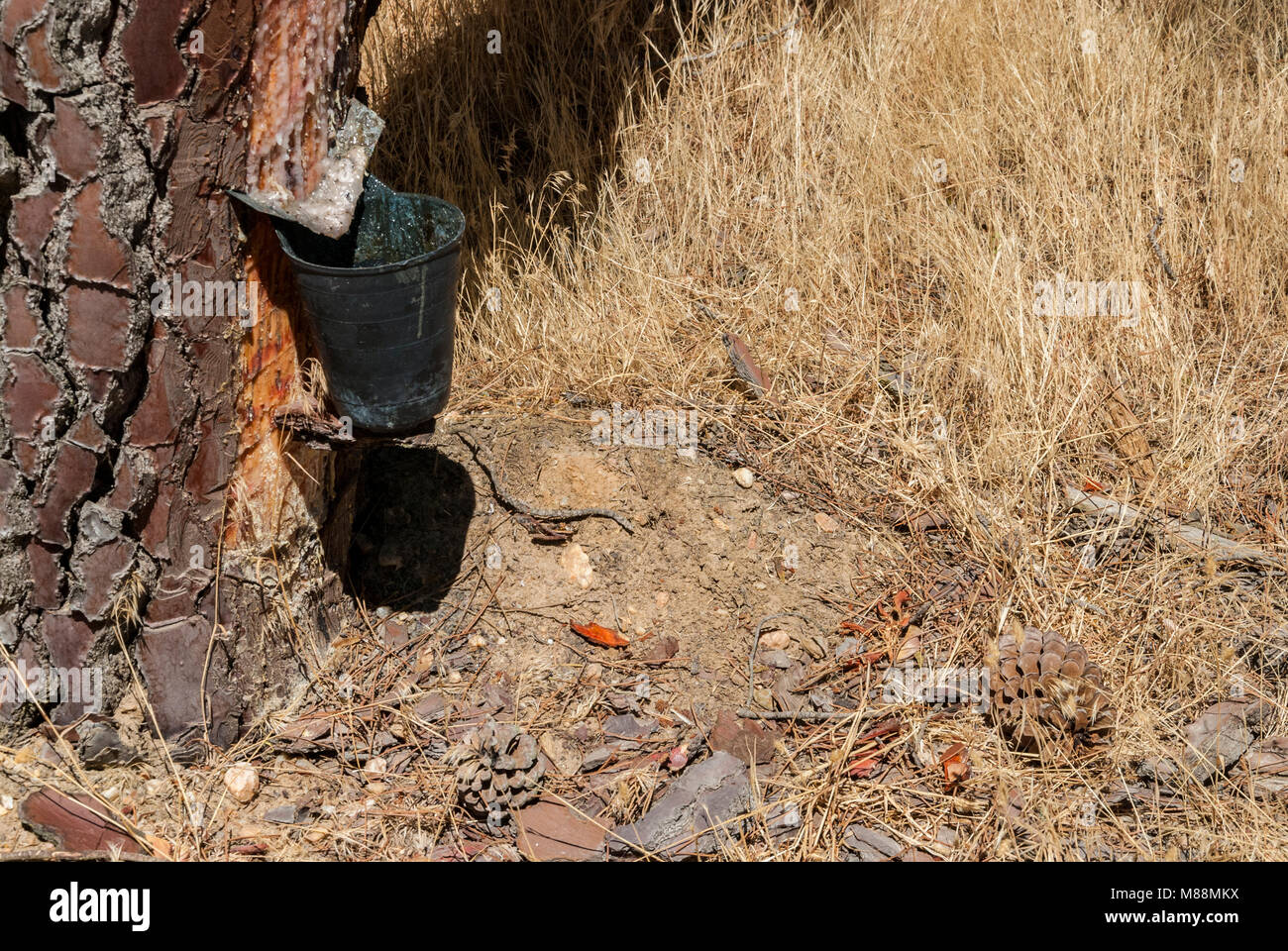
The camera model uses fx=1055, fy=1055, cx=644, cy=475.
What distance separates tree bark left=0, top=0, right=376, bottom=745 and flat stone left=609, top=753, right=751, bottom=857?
1.01 m

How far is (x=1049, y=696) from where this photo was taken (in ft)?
8.15

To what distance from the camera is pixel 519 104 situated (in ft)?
13.2

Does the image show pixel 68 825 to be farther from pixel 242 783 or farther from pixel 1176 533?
pixel 1176 533

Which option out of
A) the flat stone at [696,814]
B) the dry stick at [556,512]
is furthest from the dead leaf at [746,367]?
the flat stone at [696,814]

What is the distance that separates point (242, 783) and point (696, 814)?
3.49 ft

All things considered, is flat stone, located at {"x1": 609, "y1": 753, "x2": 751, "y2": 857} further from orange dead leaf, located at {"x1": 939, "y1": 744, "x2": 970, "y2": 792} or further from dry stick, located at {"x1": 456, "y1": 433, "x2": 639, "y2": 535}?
dry stick, located at {"x1": 456, "y1": 433, "x2": 639, "y2": 535}

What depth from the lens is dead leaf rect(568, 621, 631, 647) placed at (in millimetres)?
2838

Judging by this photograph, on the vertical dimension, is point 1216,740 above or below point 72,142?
below

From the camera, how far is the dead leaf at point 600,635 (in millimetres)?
2838

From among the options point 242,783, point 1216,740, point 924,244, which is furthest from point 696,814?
point 924,244

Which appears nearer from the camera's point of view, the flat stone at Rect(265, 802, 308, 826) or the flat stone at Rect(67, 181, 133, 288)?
the flat stone at Rect(67, 181, 133, 288)

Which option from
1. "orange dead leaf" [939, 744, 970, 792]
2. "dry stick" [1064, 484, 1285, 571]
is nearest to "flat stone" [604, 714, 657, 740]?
"orange dead leaf" [939, 744, 970, 792]

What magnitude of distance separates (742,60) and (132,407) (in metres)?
2.82
